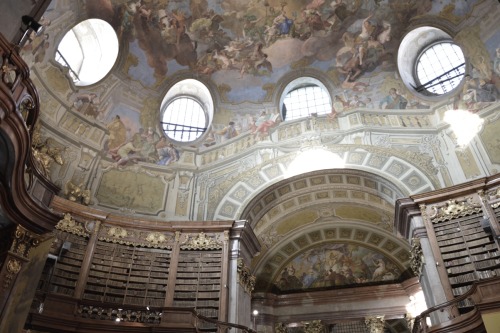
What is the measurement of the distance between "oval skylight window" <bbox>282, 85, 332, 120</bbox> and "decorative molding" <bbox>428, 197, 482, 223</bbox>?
6.57 m

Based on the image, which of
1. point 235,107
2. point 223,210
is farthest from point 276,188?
point 235,107

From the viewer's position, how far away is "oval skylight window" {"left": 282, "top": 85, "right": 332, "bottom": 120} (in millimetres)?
17750

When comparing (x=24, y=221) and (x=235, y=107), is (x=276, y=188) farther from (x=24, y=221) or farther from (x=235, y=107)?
(x=24, y=221)

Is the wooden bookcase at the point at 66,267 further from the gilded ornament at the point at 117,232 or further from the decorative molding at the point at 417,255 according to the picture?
the decorative molding at the point at 417,255

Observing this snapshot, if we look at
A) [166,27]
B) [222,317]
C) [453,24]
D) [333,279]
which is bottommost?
[222,317]

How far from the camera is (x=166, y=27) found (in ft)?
55.8

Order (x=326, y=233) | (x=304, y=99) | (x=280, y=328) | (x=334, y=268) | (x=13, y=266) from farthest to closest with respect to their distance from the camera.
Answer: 1. (x=334, y=268)
2. (x=326, y=233)
3. (x=280, y=328)
4. (x=304, y=99)
5. (x=13, y=266)

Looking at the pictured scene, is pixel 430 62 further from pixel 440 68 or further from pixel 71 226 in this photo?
pixel 71 226

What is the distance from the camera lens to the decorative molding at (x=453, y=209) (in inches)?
469

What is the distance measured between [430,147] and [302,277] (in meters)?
9.15

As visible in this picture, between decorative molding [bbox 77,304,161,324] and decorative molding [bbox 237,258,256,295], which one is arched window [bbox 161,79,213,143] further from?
decorative molding [bbox 77,304,161,324]

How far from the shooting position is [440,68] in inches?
639

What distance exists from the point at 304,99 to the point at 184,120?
5.39m

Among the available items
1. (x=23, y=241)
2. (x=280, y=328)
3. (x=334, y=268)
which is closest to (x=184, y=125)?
(x=334, y=268)
